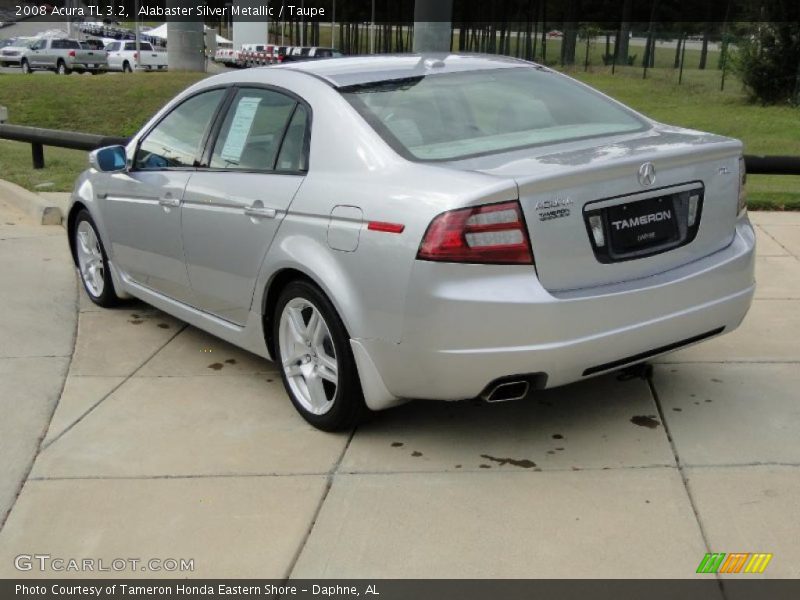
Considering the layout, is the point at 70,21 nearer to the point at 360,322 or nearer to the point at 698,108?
the point at 698,108

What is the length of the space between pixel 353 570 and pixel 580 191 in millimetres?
1660

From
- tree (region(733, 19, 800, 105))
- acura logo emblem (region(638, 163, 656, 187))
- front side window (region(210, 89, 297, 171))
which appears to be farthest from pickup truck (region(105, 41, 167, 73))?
acura logo emblem (region(638, 163, 656, 187))

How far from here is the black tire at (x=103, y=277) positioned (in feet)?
20.9

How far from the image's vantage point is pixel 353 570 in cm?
337

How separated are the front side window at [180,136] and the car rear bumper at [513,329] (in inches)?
77.0

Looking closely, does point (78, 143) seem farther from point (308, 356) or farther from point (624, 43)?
point (624, 43)

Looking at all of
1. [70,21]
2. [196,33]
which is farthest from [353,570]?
[70,21]

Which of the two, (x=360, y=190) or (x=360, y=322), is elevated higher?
(x=360, y=190)

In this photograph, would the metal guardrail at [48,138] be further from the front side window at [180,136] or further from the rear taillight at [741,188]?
the rear taillight at [741,188]

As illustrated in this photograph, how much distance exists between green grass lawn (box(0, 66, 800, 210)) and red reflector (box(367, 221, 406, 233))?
35.6 ft

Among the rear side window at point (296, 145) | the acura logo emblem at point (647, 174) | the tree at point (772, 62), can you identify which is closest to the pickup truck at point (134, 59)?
the tree at point (772, 62)

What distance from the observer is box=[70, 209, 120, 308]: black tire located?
20.9ft

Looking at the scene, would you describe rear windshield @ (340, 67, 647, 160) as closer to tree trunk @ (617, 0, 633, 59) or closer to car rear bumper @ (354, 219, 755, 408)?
car rear bumper @ (354, 219, 755, 408)

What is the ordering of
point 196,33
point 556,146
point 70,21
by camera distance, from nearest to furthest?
point 556,146, point 196,33, point 70,21
